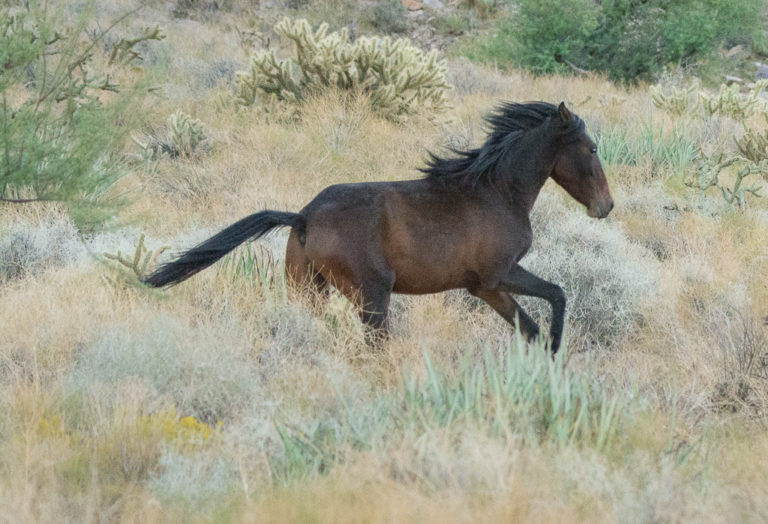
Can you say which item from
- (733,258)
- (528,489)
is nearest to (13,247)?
(528,489)

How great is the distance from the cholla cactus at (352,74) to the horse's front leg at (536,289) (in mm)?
6426

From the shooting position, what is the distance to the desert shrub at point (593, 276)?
6305mm

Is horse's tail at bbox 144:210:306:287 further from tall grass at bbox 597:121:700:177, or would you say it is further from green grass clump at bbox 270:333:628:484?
tall grass at bbox 597:121:700:177

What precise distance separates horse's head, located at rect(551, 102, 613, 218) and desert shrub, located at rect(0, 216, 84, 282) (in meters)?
3.52

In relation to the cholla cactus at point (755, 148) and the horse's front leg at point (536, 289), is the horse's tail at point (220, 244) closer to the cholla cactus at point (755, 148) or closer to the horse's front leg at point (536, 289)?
the horse's front leg at point (536, 289)

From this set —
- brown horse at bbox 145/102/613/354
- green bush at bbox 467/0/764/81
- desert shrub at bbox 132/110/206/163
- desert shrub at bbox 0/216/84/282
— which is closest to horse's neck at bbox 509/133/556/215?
brown horse at bbox 145/102/613/354

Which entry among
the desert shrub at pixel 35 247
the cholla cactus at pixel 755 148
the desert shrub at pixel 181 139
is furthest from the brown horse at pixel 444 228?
the desert shrub at pixel 181 139

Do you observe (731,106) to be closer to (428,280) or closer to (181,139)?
(181,139)

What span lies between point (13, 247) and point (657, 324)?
4.55 meters

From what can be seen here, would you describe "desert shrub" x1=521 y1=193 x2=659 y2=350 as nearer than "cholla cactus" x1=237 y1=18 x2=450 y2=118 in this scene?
Yes

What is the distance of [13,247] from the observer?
22.1 ft

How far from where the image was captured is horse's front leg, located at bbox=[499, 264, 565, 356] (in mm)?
5062

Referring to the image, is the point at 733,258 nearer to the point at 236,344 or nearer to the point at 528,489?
the point at 236,344

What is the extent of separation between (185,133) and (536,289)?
250 inches
